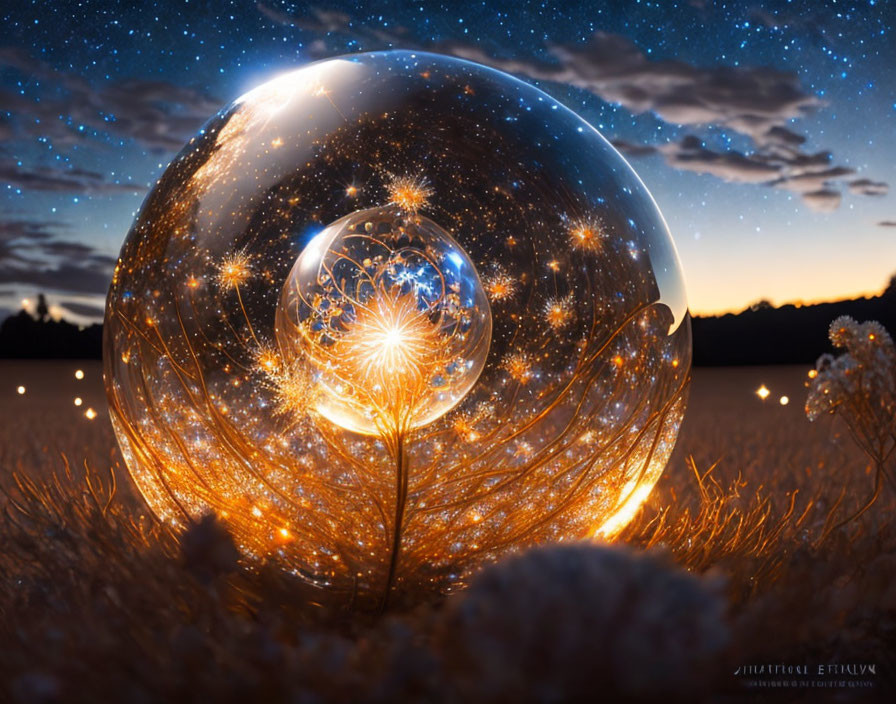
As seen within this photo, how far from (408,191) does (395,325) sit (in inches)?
12.4

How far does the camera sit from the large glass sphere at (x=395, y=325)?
164 centimetres

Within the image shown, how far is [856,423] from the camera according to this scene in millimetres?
1857

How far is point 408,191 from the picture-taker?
1.67 meters

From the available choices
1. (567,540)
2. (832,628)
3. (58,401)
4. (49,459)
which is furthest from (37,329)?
(832,628)

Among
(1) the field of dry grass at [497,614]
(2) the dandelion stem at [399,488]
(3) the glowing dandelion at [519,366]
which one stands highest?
(3) the glowing dandelion at [519,366]

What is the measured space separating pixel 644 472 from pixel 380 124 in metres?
1.05

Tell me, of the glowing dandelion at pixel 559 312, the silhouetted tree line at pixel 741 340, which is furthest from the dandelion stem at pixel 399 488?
the silhouetted tree line at pixel 741 340

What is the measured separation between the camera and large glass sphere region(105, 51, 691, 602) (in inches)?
64.7

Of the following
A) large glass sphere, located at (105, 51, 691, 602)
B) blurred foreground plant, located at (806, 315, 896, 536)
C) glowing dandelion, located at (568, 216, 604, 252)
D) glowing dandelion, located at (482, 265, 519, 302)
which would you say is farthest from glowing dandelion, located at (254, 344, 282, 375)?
blurred foreground plant, located at (806, 315, 896, 536)

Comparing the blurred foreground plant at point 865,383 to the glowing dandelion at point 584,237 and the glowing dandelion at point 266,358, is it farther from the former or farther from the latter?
the glowing dandelion at point 266,358

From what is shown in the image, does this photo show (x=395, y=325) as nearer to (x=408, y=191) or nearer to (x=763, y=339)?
(x=408, y=191)

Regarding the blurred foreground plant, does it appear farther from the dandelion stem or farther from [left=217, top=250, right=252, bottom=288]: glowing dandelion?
[left=217, top=250, right=252, bottom=288]: glowing dandelion

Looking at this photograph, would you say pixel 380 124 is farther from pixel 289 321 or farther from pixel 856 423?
pixel 856 423

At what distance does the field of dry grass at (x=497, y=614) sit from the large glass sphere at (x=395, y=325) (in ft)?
0.64
